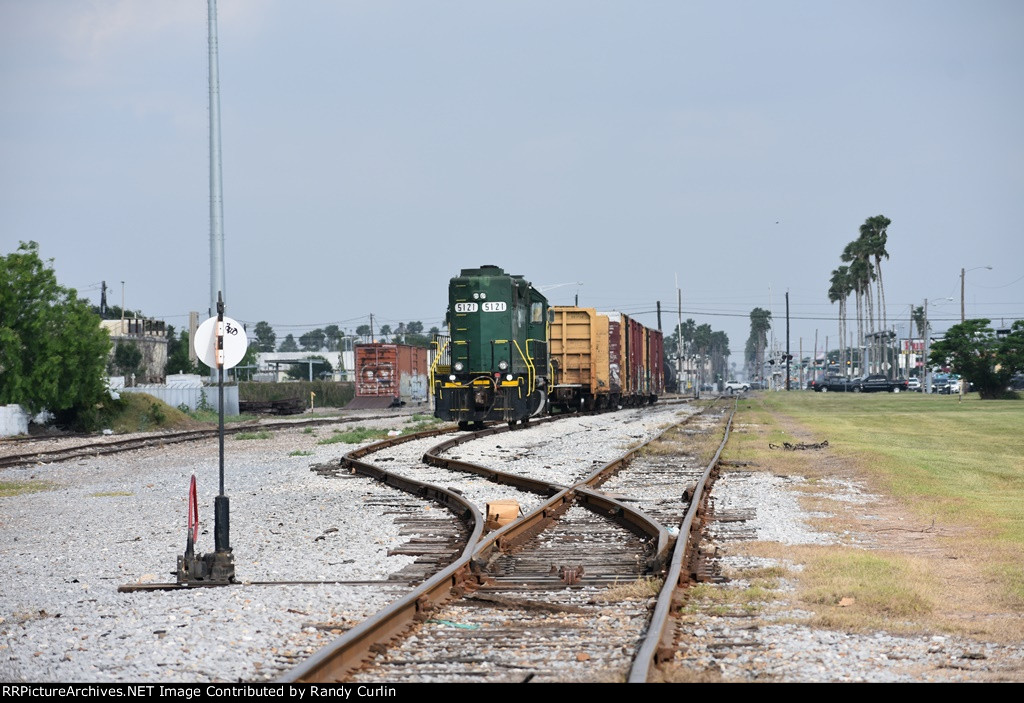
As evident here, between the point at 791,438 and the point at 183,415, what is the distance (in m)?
22.5

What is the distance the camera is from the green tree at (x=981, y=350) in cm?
6378

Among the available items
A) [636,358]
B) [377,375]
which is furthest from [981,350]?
[377,375]

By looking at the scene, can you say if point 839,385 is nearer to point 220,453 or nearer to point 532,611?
point 220,453

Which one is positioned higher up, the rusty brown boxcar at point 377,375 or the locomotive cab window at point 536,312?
the locomotive cab window at point 536,312

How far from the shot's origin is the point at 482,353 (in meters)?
30.5

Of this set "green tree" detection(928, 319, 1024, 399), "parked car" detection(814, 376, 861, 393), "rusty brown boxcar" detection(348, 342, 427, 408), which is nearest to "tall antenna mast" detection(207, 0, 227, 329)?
"rusty brown boxcar" detection(348, 342, 427, 408)

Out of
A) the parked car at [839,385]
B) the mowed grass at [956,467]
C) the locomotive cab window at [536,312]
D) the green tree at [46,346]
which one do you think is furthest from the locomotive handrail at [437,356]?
the parked car at [839,385]

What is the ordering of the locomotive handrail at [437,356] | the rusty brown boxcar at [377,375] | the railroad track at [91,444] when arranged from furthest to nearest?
the rusty brown boxcar at [377,375] < the locomotive handrail at [437,356] < the railroad track at [91,444]

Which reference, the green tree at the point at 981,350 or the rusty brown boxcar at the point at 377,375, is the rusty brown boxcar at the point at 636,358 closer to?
the rusty brown boxcar at the point at 377,375

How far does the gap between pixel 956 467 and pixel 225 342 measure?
50.9ft

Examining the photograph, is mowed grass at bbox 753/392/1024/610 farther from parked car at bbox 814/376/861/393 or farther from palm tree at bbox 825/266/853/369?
palm tree at bbox 825/266/853/369

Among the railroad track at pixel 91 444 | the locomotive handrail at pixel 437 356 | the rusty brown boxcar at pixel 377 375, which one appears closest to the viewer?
the railroad track at pixel 91 444

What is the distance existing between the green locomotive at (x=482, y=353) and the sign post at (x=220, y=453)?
19725 mm

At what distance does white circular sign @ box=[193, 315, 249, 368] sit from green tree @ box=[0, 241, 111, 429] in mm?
27332
